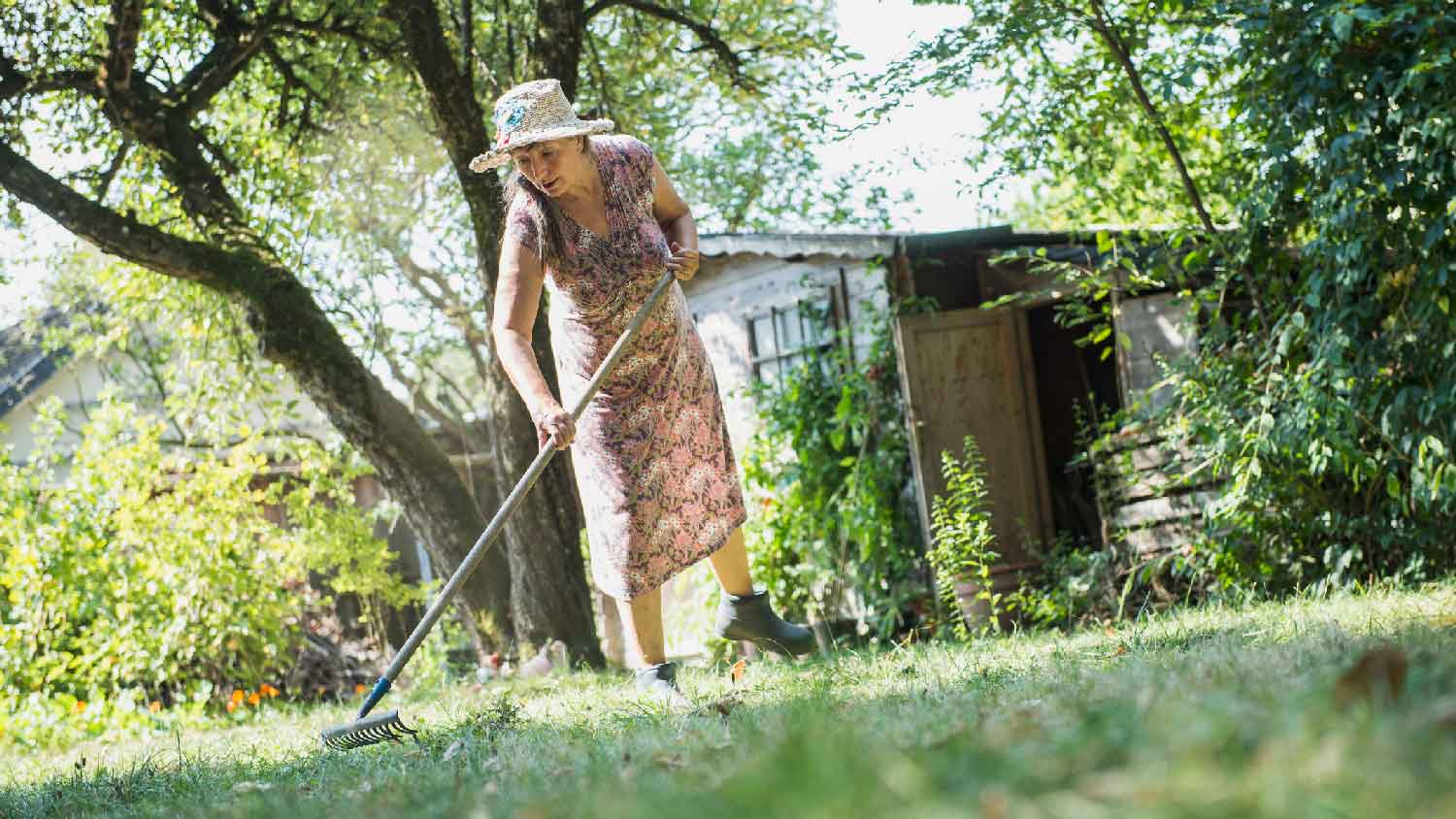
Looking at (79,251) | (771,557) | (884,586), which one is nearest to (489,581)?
(771,557)

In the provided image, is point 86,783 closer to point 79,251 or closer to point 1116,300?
point 1116,300

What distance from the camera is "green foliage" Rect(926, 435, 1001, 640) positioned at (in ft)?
21.8

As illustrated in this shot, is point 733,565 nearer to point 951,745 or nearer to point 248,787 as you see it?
point 248,787

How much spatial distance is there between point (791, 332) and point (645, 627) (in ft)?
17.3

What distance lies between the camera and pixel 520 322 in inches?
157

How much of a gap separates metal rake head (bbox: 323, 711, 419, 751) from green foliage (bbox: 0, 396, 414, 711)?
4.81 metres

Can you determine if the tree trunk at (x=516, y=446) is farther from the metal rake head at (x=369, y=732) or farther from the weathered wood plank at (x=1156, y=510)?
the metal rake head at (x=369, y=732)

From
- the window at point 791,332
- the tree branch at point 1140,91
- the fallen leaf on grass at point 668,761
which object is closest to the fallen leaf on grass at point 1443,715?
the fallen leaf on grass at point 668,761

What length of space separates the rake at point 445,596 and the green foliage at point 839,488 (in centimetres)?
395

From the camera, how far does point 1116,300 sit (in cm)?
714

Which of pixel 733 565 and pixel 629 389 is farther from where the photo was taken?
pixel 733 565

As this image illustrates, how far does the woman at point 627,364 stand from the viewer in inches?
159

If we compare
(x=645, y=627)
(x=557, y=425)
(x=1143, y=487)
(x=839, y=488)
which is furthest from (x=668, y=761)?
(x=839, y=488)

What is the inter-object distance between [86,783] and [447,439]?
13.8 meters
